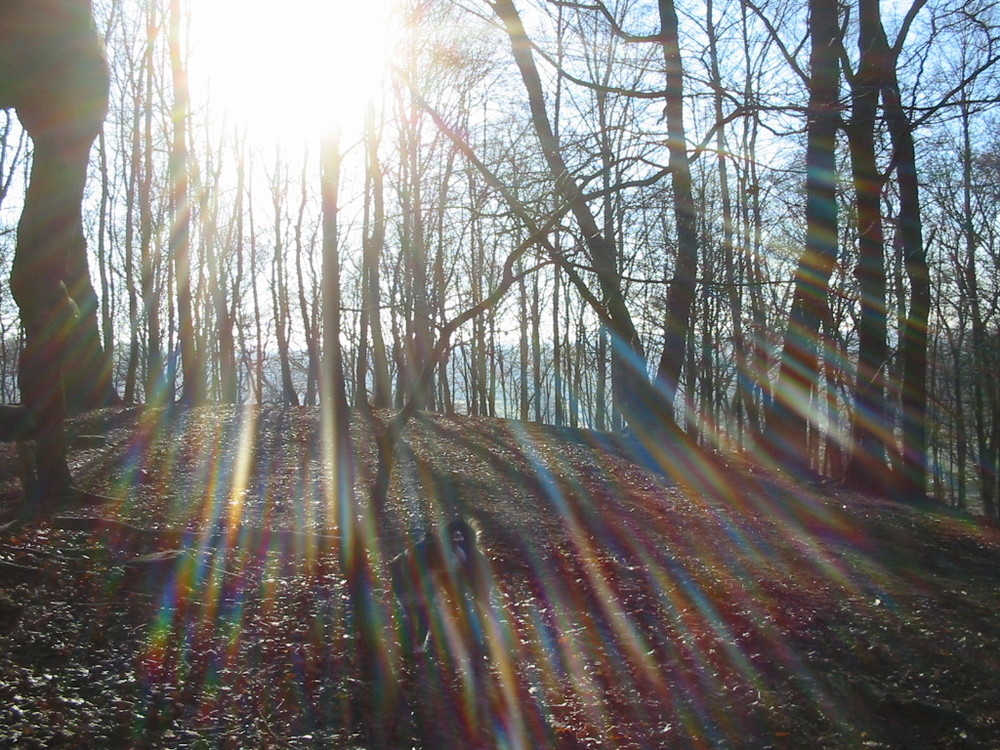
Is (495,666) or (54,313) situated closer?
(495,666)

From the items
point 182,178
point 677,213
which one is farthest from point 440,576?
point 182,178

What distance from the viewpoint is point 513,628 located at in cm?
500

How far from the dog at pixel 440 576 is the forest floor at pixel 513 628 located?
14 centimetres

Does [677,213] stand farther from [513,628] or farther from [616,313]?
[513,628]

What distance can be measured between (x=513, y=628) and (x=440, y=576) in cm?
54

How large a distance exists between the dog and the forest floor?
0.14 meters

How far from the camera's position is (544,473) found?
969 centimetres

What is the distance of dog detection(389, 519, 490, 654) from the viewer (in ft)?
16.2

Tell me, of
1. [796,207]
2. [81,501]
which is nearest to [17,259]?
[81,501]

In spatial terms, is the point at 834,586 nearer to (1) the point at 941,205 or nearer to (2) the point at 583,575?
(2) the point at 583,575

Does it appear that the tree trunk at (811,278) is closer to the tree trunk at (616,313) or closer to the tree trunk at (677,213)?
the tree trunk at (677,213)

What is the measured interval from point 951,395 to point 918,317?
926 inches

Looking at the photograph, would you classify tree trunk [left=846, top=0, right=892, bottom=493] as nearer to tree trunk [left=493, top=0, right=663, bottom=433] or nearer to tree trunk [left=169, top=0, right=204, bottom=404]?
tree trunk [left=493, top=0, right=663, bottom=433]

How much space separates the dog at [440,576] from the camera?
4.93 metres
